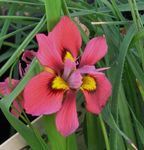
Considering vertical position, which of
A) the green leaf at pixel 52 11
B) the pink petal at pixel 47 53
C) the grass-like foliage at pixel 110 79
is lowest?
the grass-like foliage at pixel 110 79

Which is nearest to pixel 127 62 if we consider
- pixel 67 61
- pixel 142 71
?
pixel 142 71

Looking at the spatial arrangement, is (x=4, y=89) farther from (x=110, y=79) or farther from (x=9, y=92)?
(x=110, y=79)

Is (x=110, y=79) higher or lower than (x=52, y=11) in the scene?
lower

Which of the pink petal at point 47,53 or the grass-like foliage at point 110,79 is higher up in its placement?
the pink petal at point 47,53

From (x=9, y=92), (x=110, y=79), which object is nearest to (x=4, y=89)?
(x=9, y=92)
